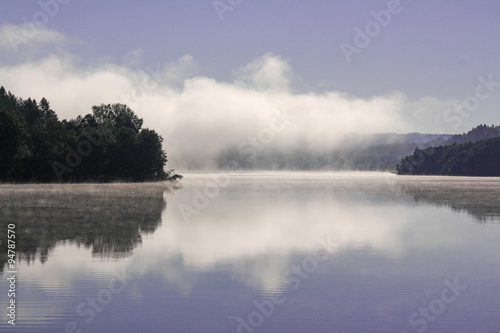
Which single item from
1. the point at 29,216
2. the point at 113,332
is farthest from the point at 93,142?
the point at 113,332

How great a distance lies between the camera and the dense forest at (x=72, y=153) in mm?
124312

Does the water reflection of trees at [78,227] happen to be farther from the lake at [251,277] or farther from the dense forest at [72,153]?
the dense forest at [72,153]

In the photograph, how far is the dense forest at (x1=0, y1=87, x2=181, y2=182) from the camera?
124312 mm

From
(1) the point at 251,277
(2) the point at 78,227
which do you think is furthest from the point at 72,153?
(1) the point at 251,277

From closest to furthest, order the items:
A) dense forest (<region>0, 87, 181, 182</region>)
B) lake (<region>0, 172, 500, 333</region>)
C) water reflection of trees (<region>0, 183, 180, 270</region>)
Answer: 1. lake (<region>0, 172, 500, 333</region>)
2. water reflection of trees (<region>0, 183, 180, 270</region>)
3. dense forest (<region>0, 87, 181, 182</region>)

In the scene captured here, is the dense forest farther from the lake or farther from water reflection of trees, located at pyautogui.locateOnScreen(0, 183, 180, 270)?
the lake

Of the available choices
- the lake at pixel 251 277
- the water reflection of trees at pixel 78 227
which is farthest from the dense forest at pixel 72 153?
the lake at pixel 251 277

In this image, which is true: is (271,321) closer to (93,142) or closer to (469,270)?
(469,270)

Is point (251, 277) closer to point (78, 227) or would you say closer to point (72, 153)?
point (78, 227)

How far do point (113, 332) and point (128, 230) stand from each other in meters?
23.0

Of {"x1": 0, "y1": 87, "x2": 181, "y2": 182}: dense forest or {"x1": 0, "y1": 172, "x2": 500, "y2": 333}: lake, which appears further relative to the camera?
{"x1": 0, "y1": 87, "x2": 181, "y2": 182}: dense forest

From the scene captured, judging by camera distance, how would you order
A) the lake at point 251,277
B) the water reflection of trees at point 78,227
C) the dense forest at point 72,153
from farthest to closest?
1. the dense forest at point 72,153
2. the water reflection of trees at point 78,227
3. the lake at point 251,277

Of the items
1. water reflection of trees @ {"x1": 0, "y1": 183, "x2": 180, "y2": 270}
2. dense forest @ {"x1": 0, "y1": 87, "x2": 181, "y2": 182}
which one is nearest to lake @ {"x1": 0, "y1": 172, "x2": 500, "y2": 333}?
water reflection of trees @ {"x1": 0, "y1": 183, "x2": 180, "y2": 270}

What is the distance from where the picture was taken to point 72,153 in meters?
143
